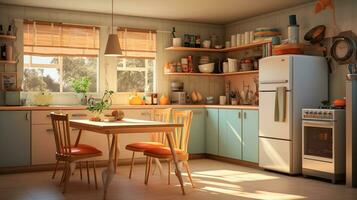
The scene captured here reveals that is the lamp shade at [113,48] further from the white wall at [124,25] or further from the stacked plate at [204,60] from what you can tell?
the stacked plate at [204,60]

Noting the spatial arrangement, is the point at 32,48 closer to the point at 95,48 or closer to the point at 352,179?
the point at 95,48

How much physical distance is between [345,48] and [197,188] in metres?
2.50

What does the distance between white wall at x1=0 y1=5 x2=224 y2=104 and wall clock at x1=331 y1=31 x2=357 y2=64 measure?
2.63 metres

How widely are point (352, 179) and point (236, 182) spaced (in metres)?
1.26

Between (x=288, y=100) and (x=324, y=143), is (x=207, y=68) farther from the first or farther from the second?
(x=324, y=143)

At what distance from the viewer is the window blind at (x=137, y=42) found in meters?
7.18

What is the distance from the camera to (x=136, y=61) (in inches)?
293

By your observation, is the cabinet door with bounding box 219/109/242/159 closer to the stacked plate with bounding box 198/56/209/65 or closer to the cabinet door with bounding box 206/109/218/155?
the cabinet door with bounding box 206/109/218/155

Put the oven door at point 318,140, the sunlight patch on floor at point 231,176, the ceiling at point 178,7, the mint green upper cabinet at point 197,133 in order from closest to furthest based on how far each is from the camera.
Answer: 1. the oven door at point 318,140
2. the sunlight patch on floor at point 231,176
3. the ceiling at point 178,7
4. the mint green upper cabinet at point 197,133

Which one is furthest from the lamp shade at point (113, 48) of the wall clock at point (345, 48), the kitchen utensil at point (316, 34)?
the wall clock at point (345, 48)

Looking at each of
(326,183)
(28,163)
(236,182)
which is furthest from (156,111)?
(326,183)

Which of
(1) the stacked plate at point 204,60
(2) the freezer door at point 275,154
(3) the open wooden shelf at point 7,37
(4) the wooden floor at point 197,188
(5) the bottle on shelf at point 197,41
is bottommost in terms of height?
(4) the wooden floor at point 197,188

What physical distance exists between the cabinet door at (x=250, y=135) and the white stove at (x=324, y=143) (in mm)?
838

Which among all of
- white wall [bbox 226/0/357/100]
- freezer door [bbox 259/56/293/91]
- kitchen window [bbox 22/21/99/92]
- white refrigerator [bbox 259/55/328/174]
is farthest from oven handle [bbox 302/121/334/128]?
kitchen window [bbox 22/21/99/92]
